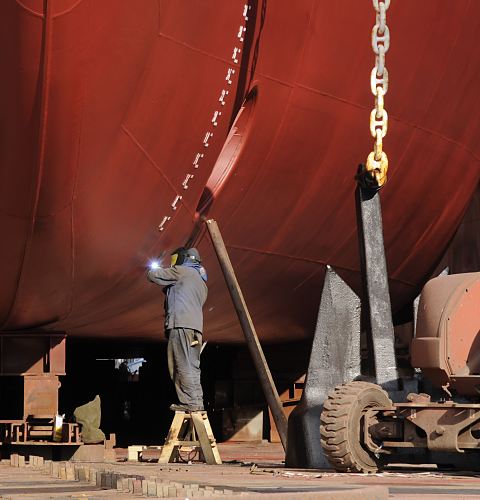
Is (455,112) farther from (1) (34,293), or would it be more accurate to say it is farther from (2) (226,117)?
(1) (34,293)

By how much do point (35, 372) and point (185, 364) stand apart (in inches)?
107

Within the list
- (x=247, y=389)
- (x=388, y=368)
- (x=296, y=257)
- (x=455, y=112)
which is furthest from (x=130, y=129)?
(x=247, y=389)

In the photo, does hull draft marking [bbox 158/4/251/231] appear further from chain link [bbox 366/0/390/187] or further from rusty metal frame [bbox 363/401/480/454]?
rusty metal frame [bbox 363/401/480/454]

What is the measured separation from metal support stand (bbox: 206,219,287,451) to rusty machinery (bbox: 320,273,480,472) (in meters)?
1.98

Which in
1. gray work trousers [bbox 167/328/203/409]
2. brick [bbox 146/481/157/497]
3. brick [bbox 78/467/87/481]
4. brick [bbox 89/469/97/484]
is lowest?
brick [bbox 146/481/157/497]

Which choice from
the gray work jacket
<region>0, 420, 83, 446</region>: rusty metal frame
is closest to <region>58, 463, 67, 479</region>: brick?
the gray work jacket

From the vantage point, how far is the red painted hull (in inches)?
320

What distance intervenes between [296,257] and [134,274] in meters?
2.09

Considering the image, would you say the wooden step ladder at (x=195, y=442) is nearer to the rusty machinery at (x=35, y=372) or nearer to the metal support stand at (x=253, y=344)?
the metal support stand at (x=253, y=344)

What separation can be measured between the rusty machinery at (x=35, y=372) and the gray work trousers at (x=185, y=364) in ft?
7.31

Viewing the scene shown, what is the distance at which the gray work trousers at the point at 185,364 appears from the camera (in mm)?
8367

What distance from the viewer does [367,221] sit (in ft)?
26.2

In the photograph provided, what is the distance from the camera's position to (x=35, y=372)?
35.2 feet

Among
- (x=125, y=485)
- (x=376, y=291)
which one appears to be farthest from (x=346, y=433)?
(x=125, y=485)
